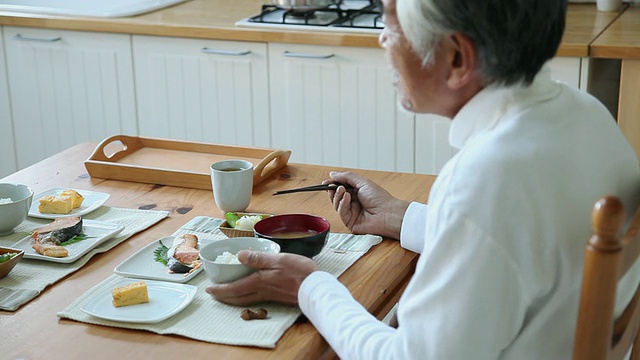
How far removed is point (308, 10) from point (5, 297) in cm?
209

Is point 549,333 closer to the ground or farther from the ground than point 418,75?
closer to the ground

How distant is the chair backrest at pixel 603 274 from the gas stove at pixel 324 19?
2083 mm

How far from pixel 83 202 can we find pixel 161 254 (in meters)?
0.35

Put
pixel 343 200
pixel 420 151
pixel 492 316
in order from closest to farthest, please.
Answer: pixel 492 316
pixel 343 200
pixel 420 151

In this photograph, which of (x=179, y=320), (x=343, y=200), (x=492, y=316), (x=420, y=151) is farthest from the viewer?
(x=420, y=151)

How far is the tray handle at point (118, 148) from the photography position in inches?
86.1

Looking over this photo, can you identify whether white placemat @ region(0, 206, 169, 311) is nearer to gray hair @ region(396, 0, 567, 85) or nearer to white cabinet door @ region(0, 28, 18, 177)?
gray hair @ region(396, 0, 567, 85)

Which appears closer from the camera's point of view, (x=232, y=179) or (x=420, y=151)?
(x=232, y=179)

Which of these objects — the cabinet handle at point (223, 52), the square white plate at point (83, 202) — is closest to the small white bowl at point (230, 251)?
the square white plate at point (83, 202)

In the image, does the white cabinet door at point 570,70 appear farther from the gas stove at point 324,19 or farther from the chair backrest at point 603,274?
the chair backrest at point 603,274

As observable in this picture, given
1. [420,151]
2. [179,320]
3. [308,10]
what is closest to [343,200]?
[179,320]

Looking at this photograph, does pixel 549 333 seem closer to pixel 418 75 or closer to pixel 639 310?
pixel 639 310

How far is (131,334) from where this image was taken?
144 cm

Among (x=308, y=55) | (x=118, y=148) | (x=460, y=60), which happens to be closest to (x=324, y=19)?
(x=308, y=55)
